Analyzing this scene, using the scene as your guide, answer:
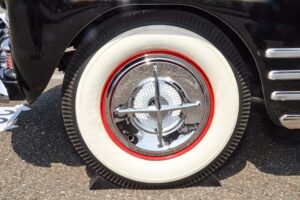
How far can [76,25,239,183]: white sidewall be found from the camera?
193cm

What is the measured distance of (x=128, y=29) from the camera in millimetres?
1904

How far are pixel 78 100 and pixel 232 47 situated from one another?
72cm

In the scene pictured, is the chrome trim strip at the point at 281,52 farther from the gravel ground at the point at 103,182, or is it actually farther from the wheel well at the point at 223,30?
the gravel ground at the point at 103,182

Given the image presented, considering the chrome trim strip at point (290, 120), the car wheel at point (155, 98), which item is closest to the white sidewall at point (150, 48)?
the car wheel at point (155, 98)

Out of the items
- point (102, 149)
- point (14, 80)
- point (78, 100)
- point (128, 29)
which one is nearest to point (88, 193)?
point (102, 149)

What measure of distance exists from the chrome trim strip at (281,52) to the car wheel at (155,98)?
144 millimetres

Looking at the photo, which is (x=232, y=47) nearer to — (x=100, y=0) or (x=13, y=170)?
(x=100, y=0)

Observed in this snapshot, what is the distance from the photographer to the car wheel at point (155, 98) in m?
1.92

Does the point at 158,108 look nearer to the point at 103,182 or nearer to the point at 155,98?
the point at 155,98

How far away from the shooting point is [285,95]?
1.98 metres

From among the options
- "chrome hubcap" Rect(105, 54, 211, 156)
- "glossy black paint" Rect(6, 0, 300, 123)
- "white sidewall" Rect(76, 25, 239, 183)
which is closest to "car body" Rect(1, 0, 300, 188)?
"glossy black paint" Rect(6, 0, 300, 123)

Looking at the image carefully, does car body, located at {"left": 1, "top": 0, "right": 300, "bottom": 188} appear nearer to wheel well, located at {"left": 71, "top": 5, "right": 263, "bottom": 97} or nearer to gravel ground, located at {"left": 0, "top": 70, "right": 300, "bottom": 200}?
wheel well, located at {"left": 71, "top": 5, "right": 263, "bottom": 97}

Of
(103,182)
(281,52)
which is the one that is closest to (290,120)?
(281,52)

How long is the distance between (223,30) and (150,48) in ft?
1.11
